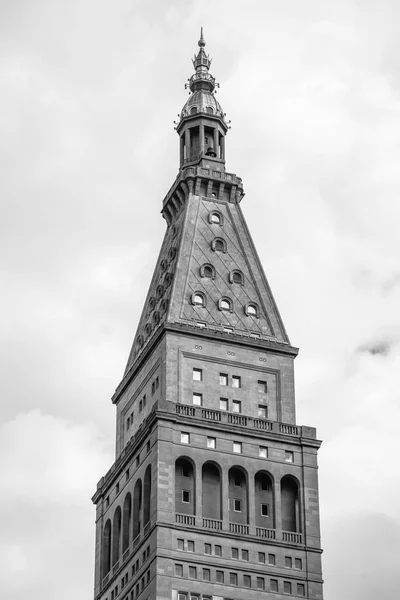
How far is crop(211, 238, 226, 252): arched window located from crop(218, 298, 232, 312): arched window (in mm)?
6478

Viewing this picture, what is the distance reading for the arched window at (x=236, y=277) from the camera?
170 meters

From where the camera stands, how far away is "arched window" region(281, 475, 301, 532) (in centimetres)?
15525

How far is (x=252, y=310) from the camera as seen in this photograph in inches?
6624

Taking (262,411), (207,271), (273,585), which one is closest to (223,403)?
(262,411)

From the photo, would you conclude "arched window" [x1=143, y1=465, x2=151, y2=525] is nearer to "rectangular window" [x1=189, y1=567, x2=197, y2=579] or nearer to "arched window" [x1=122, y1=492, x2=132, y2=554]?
"arched window" [x1=122, y1=492, x2=132, y2=554]

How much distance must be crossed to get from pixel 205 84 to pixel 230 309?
1287 inches

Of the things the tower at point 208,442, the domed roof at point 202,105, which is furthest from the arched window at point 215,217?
the domed roof at point 202,105

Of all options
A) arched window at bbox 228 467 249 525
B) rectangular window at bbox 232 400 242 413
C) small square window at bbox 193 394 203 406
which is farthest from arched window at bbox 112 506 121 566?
rectangular window at bbox 232 400 242 413

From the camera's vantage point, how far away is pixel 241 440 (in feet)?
515

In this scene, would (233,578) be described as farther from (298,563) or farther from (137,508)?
(137,508)

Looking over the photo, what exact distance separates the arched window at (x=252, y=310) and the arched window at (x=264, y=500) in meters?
18.5

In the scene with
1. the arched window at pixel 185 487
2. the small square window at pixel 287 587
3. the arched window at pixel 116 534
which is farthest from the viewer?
the arched window at pixel 116 534

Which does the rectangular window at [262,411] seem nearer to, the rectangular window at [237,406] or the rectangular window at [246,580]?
the rectangular window at [237,406]

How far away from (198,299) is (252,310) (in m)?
5.70
